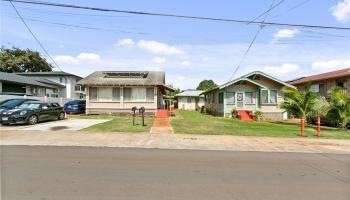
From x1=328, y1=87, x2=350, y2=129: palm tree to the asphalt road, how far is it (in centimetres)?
1267

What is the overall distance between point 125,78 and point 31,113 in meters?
11.6

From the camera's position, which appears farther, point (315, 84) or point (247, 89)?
point (315, 84)

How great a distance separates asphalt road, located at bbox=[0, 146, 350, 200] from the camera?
5.81 meters

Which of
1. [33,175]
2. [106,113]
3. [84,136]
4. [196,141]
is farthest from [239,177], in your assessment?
[106,113]

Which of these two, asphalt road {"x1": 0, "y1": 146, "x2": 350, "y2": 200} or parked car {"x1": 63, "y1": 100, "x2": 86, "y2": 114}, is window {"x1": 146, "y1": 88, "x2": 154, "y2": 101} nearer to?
parked car {"x1": 63, "y1": 100, "x2": 86, "y2": 114}

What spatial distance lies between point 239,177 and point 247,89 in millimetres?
25233

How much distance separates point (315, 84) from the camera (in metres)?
36.4

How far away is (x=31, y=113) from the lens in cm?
2028

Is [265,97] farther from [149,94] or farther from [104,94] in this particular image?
[104,94]

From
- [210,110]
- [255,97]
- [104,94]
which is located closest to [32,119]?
[104,94]

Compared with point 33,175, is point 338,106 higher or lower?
higher

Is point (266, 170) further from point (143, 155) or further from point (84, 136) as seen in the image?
point (84, 136)

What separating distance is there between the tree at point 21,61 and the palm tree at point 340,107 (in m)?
60.2

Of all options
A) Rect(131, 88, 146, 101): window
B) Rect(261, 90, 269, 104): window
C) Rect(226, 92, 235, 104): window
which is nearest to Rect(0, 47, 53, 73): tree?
Rect(131, 88, 146, 101): window
